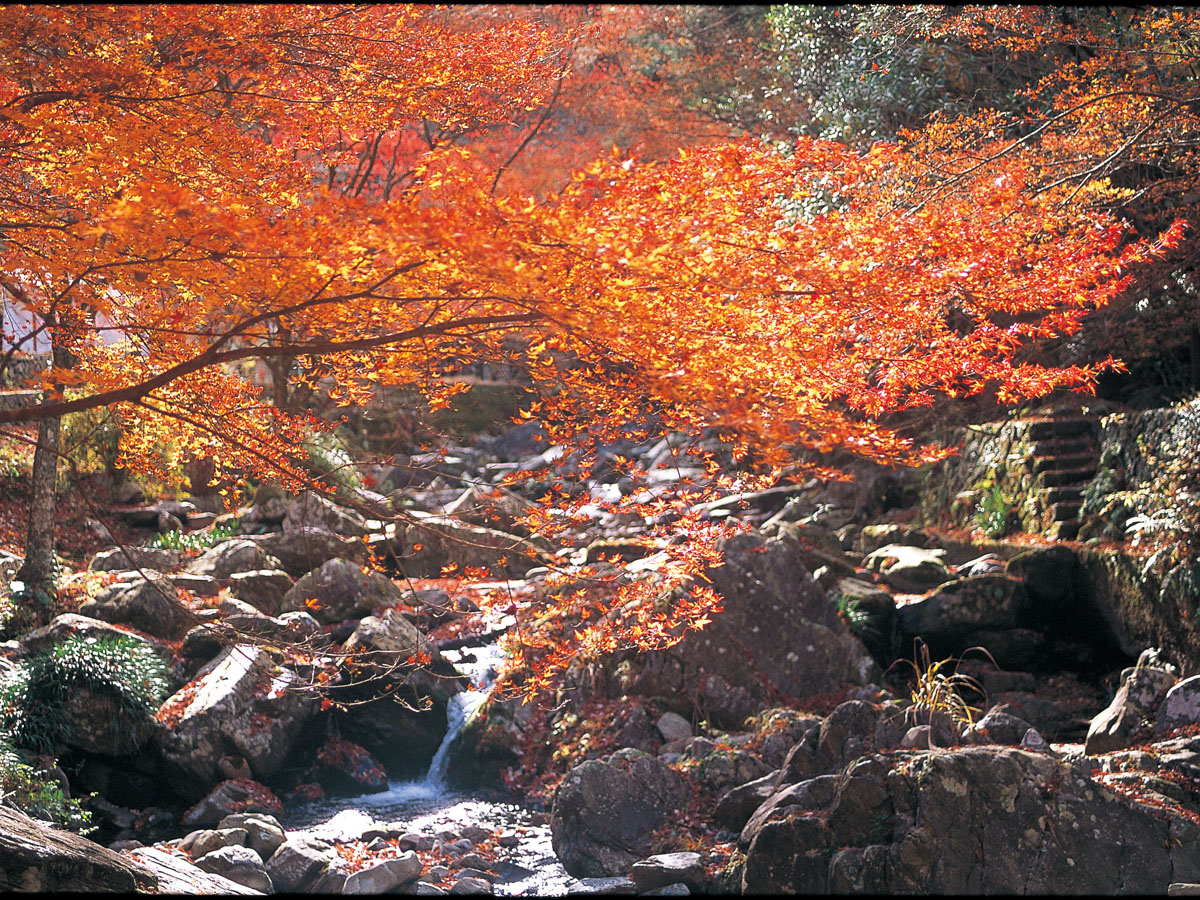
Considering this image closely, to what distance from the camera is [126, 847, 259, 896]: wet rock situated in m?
5.39

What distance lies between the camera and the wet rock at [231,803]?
303 inches

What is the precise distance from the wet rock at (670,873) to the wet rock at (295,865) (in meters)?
2.38

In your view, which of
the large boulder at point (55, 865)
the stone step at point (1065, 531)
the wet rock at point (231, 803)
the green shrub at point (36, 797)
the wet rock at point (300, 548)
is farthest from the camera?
the wet rock at point (300, 548)

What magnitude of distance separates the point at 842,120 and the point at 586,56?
6.92 m

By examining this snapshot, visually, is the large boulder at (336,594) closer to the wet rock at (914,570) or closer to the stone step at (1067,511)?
the wet rock at (914,570)

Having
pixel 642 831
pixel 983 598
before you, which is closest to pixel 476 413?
pixel 983 598

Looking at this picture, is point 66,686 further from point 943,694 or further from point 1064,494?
point 1064,494

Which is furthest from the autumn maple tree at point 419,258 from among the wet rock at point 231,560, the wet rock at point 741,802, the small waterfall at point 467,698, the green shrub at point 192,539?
the green shrub at point 192,539

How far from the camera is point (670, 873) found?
6430 mm

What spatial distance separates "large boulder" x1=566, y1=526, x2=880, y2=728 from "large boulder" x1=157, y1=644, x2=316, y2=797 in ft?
9.29

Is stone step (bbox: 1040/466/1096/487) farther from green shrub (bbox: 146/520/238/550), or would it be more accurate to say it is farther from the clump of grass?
green shrub (bbox: 146/520/238/550)

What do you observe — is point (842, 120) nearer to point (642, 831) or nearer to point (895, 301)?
point (895, 301)

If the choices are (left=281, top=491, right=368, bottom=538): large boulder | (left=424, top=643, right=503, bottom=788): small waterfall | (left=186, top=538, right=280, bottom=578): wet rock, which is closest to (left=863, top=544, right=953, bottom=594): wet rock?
(left=424, top=643, right=503, bottom=788): small waterfall

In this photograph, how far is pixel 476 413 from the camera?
823 inches
